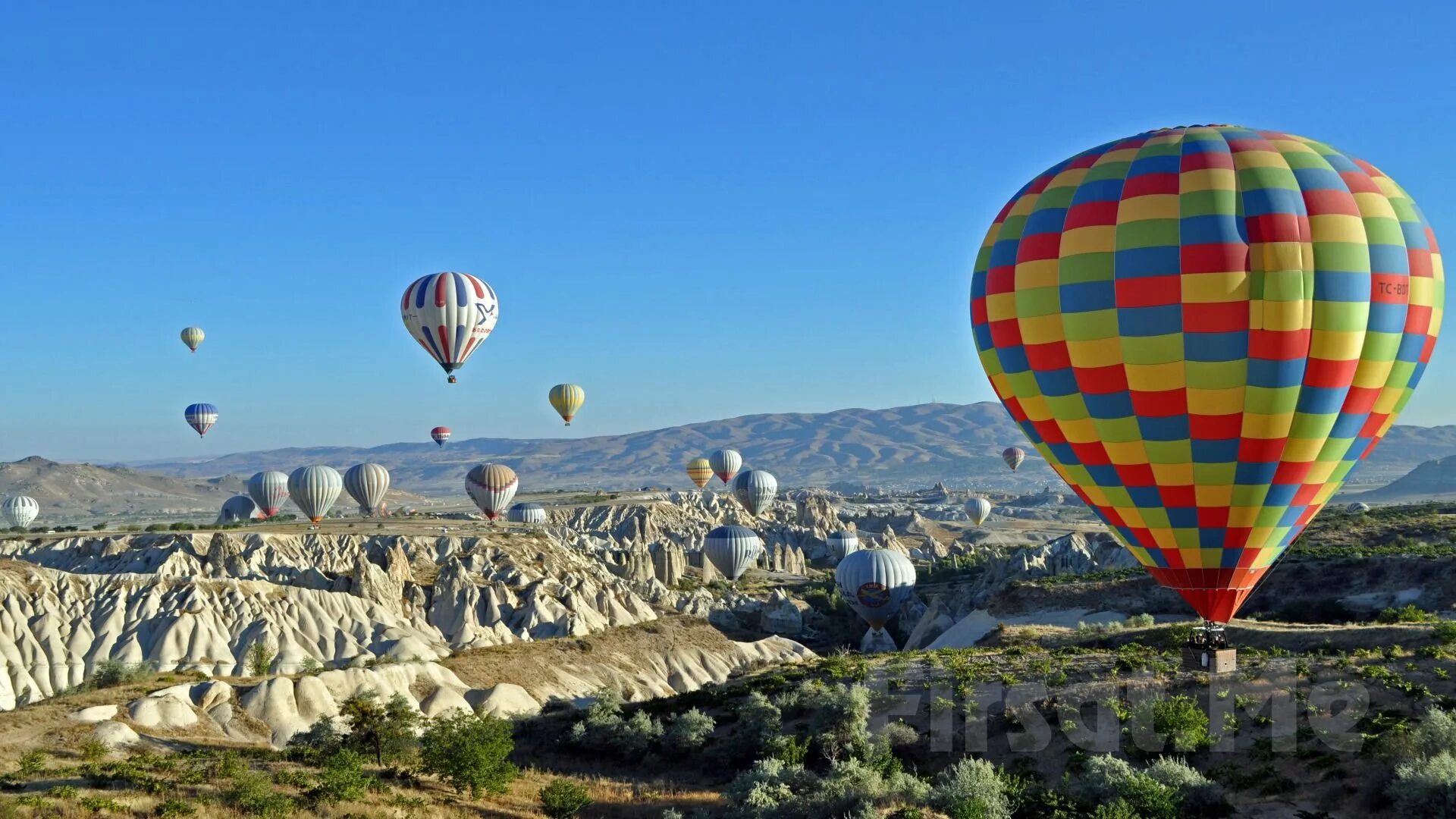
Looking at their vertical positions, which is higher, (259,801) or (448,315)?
(448,315)

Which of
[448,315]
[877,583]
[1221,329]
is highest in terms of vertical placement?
[448,315]

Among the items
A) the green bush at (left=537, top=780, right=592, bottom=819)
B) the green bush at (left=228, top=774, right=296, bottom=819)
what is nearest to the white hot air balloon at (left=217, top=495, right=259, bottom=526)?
the green bush at (left=228, top=774, right=296, bottom=819)

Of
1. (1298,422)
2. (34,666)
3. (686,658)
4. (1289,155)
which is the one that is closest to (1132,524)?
(1298,422)

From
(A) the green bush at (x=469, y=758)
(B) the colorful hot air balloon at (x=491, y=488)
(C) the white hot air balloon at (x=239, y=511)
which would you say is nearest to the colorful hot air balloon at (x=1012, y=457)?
(B) the colorful hot air balloon at (x=491, y=488)

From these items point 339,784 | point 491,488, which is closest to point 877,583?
point 491,488

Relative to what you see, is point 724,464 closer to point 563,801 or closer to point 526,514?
point 526,514

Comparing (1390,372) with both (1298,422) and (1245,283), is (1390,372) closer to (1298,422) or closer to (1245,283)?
(1298,422)

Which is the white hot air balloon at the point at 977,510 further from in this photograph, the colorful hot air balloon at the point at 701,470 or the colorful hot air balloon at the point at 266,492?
the colorful hot air balloon at the point at 266,492
